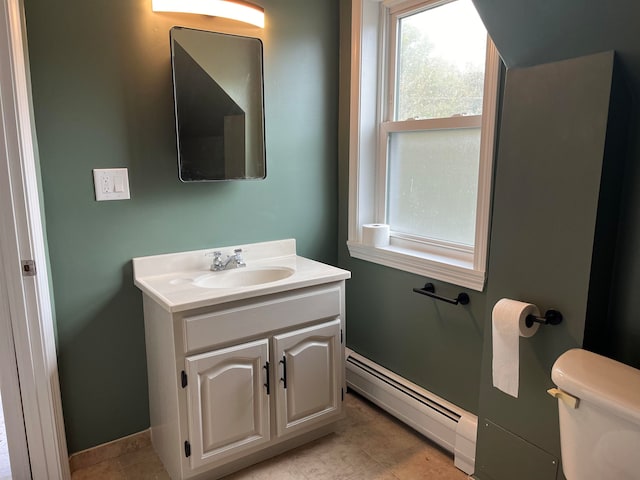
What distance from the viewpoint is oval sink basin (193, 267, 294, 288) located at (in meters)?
1.92

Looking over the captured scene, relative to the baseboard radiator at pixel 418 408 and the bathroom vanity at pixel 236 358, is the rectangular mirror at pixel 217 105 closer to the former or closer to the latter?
the bathroom vanity at pixel 236 358

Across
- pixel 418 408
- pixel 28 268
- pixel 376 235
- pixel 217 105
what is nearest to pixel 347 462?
pixel 418 408

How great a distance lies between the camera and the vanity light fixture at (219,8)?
1.76 meters

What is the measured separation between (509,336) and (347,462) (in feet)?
3.18

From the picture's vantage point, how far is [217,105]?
6.28 ft

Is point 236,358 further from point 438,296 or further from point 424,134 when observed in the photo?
point 424,134

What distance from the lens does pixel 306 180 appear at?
2.29 m

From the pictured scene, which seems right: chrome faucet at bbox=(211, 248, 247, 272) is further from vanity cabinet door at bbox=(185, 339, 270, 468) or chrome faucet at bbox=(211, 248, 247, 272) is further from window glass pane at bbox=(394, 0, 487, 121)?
window glass pane at bbox=(394, 0, 487, 121)

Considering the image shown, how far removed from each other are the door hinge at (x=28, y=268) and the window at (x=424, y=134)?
1405 millimetres

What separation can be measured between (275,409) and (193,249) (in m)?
0.77

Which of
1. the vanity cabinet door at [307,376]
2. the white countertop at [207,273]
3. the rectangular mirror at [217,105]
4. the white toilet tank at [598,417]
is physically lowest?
the vanity cabinet door at [307,376]

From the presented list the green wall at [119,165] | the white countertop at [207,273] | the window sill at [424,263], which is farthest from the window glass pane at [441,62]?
the white countertop at [207,273]

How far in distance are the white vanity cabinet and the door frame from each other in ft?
1.20

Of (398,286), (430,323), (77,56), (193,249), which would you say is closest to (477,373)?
(430,323)
